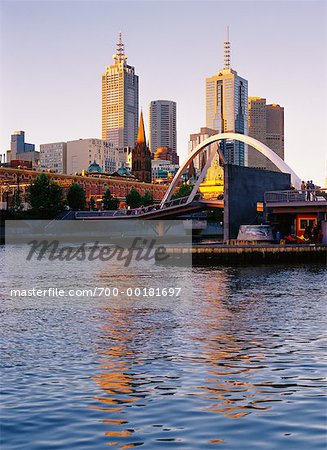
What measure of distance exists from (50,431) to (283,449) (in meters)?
4.22

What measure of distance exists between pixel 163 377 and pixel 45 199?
130m

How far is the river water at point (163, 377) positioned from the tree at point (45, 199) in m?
114

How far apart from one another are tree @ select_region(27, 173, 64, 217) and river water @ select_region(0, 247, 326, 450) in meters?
114

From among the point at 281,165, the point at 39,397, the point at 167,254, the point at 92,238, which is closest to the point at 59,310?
the point at 39,397

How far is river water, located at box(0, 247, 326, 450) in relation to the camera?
39.5ft

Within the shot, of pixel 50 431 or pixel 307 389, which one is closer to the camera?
pixel 50 431

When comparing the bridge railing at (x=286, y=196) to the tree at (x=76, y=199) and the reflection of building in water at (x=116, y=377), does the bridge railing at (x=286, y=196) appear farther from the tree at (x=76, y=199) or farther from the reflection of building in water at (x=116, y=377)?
the tree at (x=76, y=199)

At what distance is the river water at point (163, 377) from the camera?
1203cm

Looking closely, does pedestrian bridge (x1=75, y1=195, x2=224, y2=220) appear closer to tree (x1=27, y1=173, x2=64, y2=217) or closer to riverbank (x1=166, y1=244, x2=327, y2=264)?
tree (x1=27, y1=173, x2=64, y2=217)

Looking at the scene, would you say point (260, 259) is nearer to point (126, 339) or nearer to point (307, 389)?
point (126, 339)

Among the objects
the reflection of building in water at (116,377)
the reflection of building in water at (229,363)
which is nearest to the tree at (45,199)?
the reflection of building in water at (229,363)

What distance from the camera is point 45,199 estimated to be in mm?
143250

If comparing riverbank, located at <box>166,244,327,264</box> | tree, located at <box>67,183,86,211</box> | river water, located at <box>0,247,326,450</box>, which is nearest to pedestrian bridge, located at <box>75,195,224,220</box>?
riverbank, located at <box>166,244,327,264</box>

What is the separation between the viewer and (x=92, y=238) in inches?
5148
